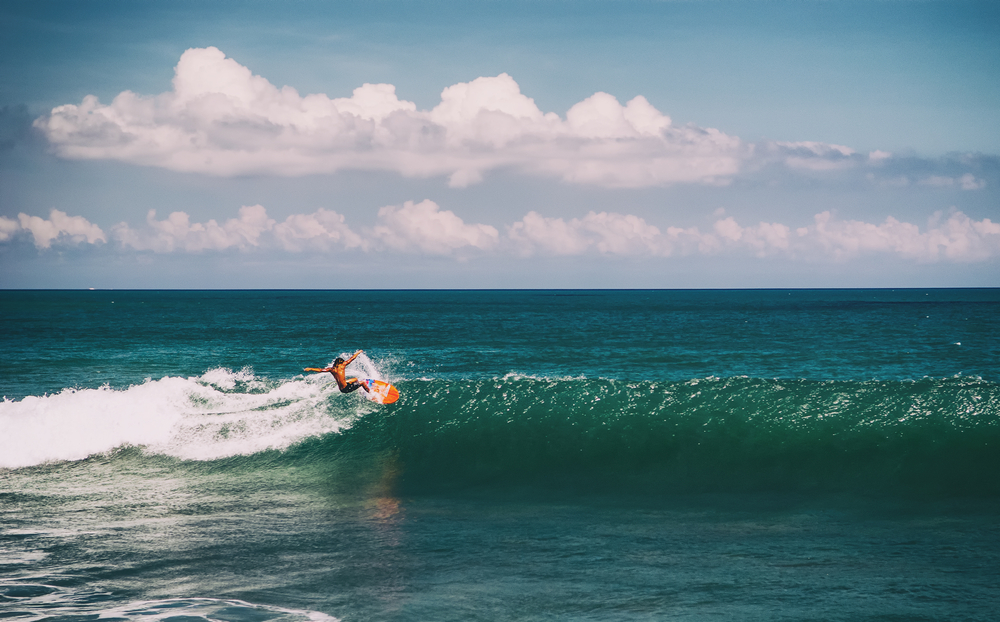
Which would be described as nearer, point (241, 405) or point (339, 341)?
point (241, 405)

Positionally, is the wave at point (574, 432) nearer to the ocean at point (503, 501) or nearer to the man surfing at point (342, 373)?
the ocean at point (503, 501)

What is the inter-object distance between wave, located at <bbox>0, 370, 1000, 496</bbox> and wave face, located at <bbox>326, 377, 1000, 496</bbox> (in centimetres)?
5

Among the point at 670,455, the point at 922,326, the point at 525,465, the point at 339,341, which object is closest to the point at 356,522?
the point at 525,465

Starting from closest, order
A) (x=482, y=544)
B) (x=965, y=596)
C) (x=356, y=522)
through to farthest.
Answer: (x=965, y=596), (x=482, y=544), (x=356, y=522)

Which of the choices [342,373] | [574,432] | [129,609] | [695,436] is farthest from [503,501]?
[129,609]

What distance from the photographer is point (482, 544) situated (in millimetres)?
10406

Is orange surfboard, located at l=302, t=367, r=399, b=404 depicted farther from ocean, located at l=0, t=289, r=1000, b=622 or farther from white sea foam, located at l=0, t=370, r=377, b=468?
white sea foam, located at l=0, t=370, r=377, b=468

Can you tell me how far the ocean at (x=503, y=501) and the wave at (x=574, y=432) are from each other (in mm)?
75

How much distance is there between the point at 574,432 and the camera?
1719 cm

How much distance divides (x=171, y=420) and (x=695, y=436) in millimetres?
13264

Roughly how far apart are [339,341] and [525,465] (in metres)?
36.5

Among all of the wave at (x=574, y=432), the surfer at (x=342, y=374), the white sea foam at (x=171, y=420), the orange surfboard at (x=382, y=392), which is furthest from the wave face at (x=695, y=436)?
the surfer at (x=342, y=374)

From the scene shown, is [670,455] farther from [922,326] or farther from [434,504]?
[922,326]

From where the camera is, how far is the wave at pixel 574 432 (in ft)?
48.2
